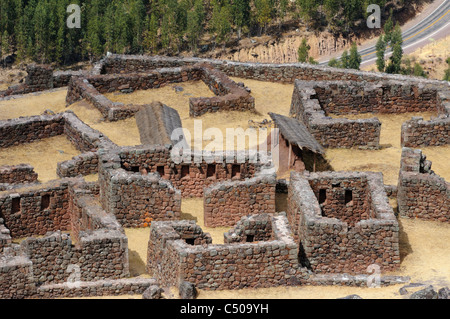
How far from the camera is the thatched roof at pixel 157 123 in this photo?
52.9 metres

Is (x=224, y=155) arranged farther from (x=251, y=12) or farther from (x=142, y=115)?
(x=251, y=12)

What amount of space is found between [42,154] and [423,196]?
56.2ft

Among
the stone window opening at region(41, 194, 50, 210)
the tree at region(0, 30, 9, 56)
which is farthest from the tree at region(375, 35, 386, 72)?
the stone window opening at region(41, 194, 50, 210)

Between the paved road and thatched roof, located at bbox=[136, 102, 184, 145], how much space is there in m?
70.2

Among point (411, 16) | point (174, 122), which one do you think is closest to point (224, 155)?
point (174, 122)

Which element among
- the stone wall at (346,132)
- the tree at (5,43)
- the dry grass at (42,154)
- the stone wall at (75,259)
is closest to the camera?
the stone wall at (75,259)

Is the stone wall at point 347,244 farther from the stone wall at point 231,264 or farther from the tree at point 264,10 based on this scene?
the tree at point 264,10

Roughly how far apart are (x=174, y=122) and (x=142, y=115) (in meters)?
1.83

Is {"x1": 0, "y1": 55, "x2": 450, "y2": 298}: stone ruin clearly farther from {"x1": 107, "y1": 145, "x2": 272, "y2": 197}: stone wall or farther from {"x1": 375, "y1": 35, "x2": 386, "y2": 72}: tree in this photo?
{"x1": 375, "y1": 35, "x2": 386, "y2": 72}: tree

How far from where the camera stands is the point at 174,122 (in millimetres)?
55969

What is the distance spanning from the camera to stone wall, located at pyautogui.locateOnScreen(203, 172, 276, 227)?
45188 mm

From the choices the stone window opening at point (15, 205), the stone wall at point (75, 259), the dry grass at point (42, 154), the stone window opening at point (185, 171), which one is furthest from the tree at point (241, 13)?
the stone wall at point (75, 259)

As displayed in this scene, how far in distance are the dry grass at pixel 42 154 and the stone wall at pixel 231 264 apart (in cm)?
1371

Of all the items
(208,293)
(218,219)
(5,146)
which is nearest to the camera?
(208,293)
